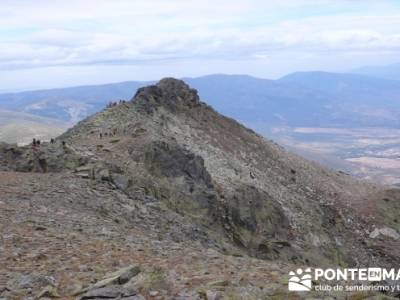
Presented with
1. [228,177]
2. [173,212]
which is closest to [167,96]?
[228,177]

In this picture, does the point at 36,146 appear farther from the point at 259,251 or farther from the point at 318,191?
the point at 318,191

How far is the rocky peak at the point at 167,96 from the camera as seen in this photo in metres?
47.6

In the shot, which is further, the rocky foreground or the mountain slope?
the mountain slope

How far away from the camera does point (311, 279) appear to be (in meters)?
13.7

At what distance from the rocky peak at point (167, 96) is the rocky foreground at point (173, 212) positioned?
151 millimetres

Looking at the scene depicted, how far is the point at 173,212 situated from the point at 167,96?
25126 mm

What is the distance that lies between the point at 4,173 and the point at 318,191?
95.1 ft

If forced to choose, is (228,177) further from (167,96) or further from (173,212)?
(173,212)

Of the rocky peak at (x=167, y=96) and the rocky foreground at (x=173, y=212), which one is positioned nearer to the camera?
the rocky foreground at (x=173, y=212)

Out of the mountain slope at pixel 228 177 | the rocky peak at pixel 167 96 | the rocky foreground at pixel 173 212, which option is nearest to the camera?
the rocky foreground at pixel 173 212

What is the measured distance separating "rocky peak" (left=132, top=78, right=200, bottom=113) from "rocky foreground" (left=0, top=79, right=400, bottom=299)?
0.50 ft

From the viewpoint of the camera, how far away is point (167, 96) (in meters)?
50.5

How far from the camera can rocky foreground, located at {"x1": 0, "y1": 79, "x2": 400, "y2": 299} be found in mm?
14125

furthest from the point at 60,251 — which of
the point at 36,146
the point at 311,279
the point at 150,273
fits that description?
the point at 36,146
